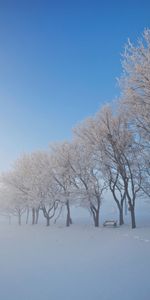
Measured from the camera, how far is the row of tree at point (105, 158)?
41.5 feet

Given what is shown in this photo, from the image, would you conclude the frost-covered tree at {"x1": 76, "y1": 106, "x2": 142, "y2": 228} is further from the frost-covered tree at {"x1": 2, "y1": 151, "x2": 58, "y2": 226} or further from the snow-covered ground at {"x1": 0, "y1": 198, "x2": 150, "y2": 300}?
the frost-covered tree at {"x1": 2, "y1": 151, "x2": 58, "y2": 226}

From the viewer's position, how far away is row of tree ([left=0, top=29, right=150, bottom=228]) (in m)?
12.6

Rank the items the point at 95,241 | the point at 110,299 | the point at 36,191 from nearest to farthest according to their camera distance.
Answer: the point at 110,299 < the point at 95,241 < the point at 36,191

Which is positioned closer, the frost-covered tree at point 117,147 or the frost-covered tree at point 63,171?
the frost-covered tree at point 117,147

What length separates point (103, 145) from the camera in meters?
21.9

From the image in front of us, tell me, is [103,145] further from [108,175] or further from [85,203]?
[85,203]

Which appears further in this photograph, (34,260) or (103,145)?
(103,145)

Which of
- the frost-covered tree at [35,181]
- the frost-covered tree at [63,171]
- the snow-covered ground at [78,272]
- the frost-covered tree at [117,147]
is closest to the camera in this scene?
the snow-covered ground at [78,272]

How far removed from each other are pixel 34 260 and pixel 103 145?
12.4 m

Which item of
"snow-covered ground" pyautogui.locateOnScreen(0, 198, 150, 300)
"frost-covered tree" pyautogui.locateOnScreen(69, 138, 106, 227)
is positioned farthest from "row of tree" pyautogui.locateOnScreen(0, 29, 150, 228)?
"snow-covered ground" pyautogui.locateOnScreen(0, 198, 150, 300)

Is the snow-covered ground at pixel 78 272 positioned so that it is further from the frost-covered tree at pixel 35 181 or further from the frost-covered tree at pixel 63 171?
the frost-covered tree at pixel 35 181

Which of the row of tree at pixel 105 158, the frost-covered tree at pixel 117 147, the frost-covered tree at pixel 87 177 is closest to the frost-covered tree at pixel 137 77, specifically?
the row of tree at pixel 105 158

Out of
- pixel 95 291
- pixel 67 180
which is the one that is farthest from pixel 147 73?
pixel 67 180

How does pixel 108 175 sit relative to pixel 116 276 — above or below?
above
